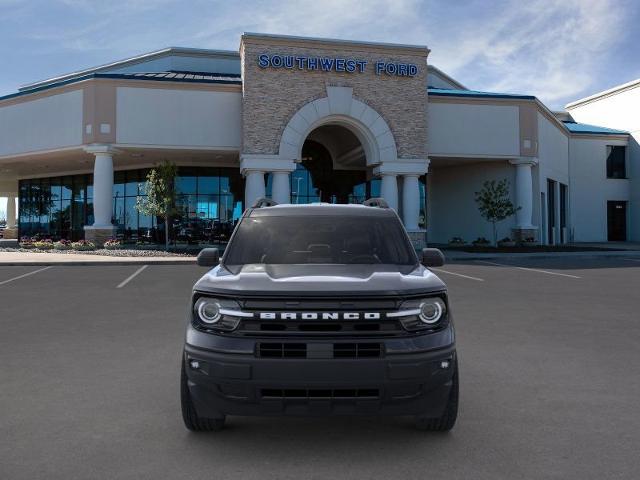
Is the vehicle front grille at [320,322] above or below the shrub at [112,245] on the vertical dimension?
below

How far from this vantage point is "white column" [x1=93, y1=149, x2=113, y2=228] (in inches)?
1105

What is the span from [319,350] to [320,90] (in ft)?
83.5

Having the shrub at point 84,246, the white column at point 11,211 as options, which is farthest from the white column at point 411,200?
the white column at point 11,211

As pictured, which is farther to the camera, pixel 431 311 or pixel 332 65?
pixel 332 65

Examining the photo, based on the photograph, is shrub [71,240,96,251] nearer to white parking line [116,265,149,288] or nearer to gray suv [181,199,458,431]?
white parking line [116,265,149,288]

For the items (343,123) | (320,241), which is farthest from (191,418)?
(343,123)

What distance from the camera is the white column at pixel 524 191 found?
103ft

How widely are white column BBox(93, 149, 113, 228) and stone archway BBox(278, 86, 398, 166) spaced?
346 inches

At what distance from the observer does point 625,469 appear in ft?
11.6

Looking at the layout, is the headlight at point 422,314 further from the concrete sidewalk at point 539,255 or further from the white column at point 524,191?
the white column at point 524,191

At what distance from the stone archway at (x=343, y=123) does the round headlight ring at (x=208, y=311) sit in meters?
23.9

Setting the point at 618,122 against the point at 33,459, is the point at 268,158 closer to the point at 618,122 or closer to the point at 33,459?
the point at 33,459

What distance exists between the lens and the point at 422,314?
3.78 m

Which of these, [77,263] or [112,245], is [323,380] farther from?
[112,245]
